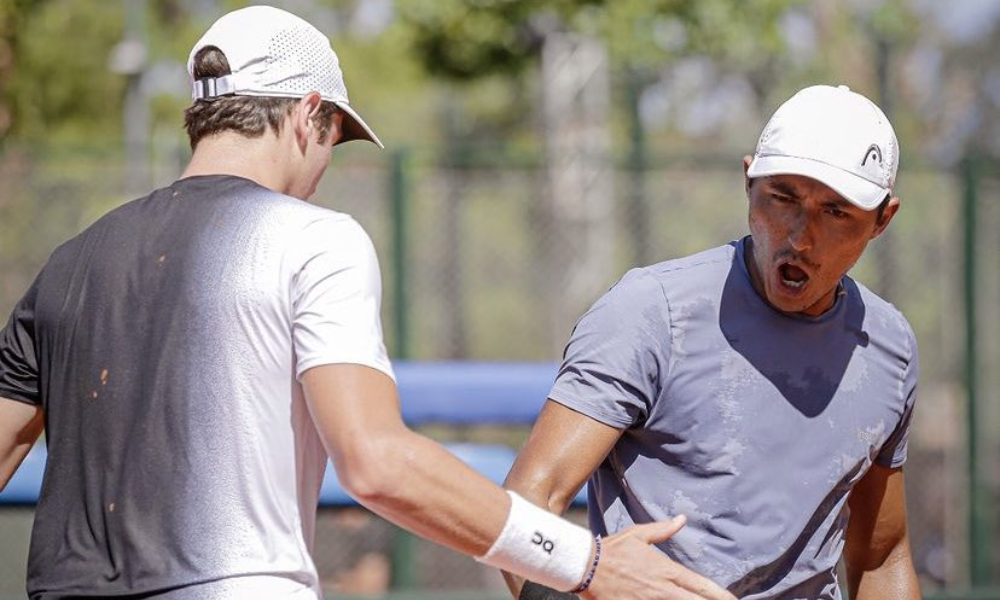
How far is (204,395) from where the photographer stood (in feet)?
8.38

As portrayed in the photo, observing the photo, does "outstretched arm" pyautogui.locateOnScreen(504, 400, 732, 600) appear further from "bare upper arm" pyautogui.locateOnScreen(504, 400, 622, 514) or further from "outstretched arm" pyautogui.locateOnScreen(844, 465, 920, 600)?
"outstretched arm" pyautogui.locateOnScreen(844, 465, 920, 600)

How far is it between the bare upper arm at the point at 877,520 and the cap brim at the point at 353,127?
142cm

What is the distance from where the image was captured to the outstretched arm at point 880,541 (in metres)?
3.47

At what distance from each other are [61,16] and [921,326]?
772 cm

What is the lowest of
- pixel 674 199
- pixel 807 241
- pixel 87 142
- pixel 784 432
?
pixel 87 142

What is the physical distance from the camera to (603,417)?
9.78ft

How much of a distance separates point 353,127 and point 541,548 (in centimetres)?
93

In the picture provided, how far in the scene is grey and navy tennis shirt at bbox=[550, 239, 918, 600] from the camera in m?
3.06

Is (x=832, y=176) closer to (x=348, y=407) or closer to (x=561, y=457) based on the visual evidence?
(x=561, y=457)

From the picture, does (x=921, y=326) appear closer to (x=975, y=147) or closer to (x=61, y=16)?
(x=975, y=147)

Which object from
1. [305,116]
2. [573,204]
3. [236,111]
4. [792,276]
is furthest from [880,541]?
[573,204]

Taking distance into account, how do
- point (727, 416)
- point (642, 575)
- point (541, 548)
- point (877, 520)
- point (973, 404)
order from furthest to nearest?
point (973, 404), point (877, 520), point (727, 416), point (642, 575), point (541, 548)

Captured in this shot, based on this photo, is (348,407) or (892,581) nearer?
(348,407)

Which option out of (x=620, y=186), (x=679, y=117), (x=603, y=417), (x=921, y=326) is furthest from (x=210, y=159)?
(x=679, y=117)
